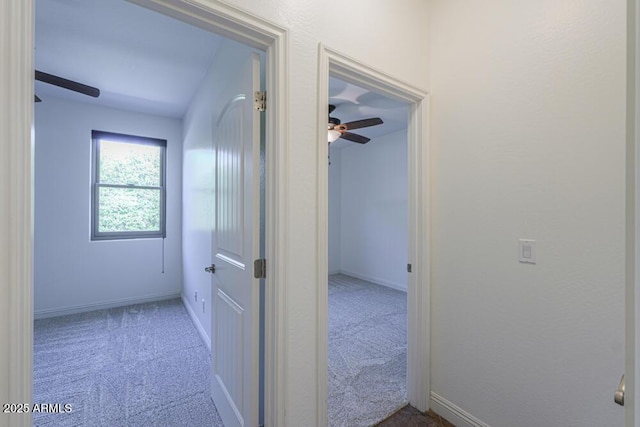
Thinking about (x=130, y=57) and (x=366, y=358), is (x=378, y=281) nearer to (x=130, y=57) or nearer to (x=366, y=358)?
(x=366, y=358)

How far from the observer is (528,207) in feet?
4.64

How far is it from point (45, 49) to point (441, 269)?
3.73 meters

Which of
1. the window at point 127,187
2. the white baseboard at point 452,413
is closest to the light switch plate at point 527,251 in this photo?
the white baseboard at point 452,413

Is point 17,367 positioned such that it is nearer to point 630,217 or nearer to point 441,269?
point 630,217

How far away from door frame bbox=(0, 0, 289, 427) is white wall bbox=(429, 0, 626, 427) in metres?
1.12

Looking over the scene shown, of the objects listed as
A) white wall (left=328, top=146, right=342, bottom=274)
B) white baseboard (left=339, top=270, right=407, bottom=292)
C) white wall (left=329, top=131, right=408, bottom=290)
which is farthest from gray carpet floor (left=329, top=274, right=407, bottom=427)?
white wall (left=328, top=146, right=342, bottom=274)

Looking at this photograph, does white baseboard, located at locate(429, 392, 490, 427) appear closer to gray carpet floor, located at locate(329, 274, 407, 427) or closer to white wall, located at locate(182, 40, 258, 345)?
gray carpet floor, located at locate(329, 274, 407, 427)

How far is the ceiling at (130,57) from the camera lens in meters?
2.01

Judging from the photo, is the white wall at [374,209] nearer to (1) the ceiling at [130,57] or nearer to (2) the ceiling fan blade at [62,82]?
(1) the ceiling at [130,57]

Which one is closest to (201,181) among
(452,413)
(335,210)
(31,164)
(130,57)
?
(130,57)

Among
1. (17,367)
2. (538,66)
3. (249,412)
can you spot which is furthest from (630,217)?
(249,412)

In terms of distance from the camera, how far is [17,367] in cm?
78

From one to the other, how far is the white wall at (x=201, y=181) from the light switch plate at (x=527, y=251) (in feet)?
6.28

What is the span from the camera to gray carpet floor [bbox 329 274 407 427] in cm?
185
